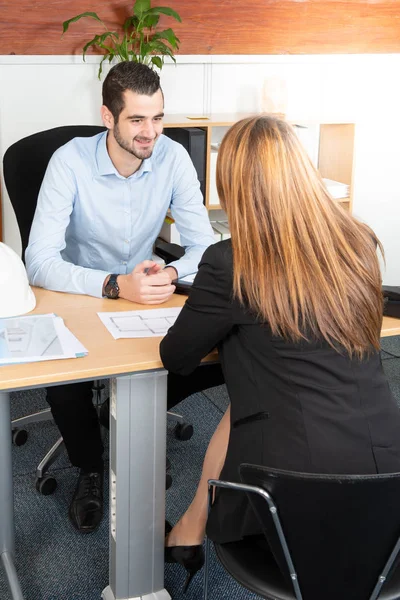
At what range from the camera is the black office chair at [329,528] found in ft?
4.42

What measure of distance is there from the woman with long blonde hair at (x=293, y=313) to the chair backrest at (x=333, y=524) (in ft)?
0.76

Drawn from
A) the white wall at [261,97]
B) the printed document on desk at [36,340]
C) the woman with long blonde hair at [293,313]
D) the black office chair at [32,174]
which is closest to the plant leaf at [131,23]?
the white wall at [261,97]

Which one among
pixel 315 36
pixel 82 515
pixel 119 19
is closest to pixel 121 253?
pixel 82 515

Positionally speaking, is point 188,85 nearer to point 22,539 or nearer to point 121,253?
point 121,253

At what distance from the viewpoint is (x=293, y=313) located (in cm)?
163

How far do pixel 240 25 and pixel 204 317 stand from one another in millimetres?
2774

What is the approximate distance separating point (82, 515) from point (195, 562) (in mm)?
533

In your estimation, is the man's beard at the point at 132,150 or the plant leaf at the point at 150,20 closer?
the man's beard at the point at 132,150

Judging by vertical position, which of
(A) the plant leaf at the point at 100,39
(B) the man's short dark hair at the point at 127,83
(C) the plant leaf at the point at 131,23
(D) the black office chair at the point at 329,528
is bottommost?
(D) the black office chair at the point at 329,528

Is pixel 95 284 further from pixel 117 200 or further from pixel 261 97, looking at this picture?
pixel 261 97

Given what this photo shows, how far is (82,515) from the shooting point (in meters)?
2.53

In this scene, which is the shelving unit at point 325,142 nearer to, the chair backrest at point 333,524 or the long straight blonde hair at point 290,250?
the long straight blonde hair at point 290,250

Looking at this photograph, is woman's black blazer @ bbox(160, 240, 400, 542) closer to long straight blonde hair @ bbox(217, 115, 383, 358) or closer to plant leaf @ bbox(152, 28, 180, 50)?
long straight blonde hair @ bbox(217, 115, 383, 358)

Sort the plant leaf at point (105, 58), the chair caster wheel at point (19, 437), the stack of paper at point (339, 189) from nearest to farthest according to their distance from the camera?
the chair caster wheel at point (19, 437), the plant leaf at point (105, 58), the stack of paper at point (339, 189)
